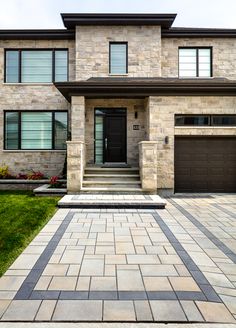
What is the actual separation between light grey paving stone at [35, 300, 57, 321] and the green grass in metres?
1.15

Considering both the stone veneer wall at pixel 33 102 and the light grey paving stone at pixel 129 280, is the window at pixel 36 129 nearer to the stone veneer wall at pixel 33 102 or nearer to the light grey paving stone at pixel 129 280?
the stone veneer wall at pixel 33 102

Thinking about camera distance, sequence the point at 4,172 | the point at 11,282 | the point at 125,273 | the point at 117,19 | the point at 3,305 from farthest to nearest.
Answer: the point at 117,19, the point at 4,172, the point at 125,273, the point at 11,282, the point at 3,305

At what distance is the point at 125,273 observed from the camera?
3.89 m

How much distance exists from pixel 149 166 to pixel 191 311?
24.1 feet

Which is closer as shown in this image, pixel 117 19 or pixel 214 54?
pixel 117 19

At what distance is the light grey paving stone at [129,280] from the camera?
3.46m

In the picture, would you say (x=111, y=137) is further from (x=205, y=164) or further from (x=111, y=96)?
(x=205, y=164)

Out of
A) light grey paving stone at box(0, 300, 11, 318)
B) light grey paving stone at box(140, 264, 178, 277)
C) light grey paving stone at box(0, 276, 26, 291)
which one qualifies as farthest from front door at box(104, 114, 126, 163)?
light grey paving stone at box(0, 300, 11, 318)

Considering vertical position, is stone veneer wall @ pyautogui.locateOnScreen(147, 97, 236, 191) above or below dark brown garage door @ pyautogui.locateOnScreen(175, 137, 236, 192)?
above

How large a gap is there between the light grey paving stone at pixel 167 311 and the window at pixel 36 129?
443 inches

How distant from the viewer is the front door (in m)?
12.5

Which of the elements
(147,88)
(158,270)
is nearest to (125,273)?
(158,270)

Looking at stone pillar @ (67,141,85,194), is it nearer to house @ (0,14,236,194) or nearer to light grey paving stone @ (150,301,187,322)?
house @ (0,14,236,194)

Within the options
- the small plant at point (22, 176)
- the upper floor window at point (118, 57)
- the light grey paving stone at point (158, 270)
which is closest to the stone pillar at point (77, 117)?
the upper floor window at point (118, 57)
